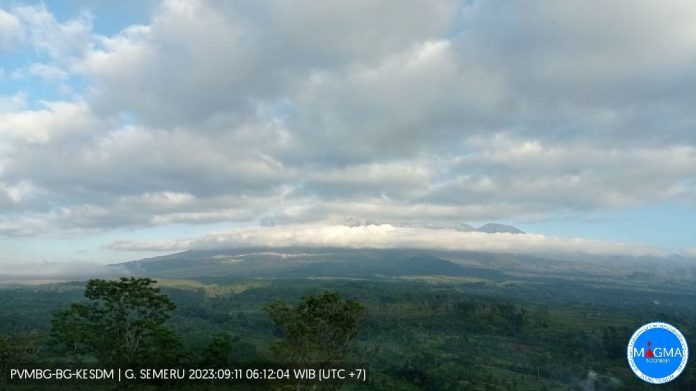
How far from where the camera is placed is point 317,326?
3859cm

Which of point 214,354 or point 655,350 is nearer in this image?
point 655,350

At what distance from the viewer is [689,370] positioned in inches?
5738

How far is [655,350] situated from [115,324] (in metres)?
46.0

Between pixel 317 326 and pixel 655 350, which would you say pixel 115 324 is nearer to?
pixel 317 326

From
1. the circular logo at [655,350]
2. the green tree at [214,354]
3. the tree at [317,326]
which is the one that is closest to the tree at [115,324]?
the green tree at [214,354]

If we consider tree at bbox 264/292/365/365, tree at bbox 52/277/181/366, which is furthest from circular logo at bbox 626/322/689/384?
tree at bbox 52/277/181/366

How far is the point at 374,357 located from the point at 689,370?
10093 cm

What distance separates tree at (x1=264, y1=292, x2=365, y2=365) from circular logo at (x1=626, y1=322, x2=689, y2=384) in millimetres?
19308

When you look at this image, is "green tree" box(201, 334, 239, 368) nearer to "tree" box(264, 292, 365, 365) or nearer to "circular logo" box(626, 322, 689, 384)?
"tree" box(264, 292, 365, 365)

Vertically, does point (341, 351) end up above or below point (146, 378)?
above

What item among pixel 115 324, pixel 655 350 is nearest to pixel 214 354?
pixel 115 324

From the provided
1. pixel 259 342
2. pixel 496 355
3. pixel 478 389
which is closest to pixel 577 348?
pixel 496 355

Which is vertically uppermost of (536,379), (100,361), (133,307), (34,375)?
(133,307)

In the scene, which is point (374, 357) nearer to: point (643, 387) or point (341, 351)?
point (643, 387)
